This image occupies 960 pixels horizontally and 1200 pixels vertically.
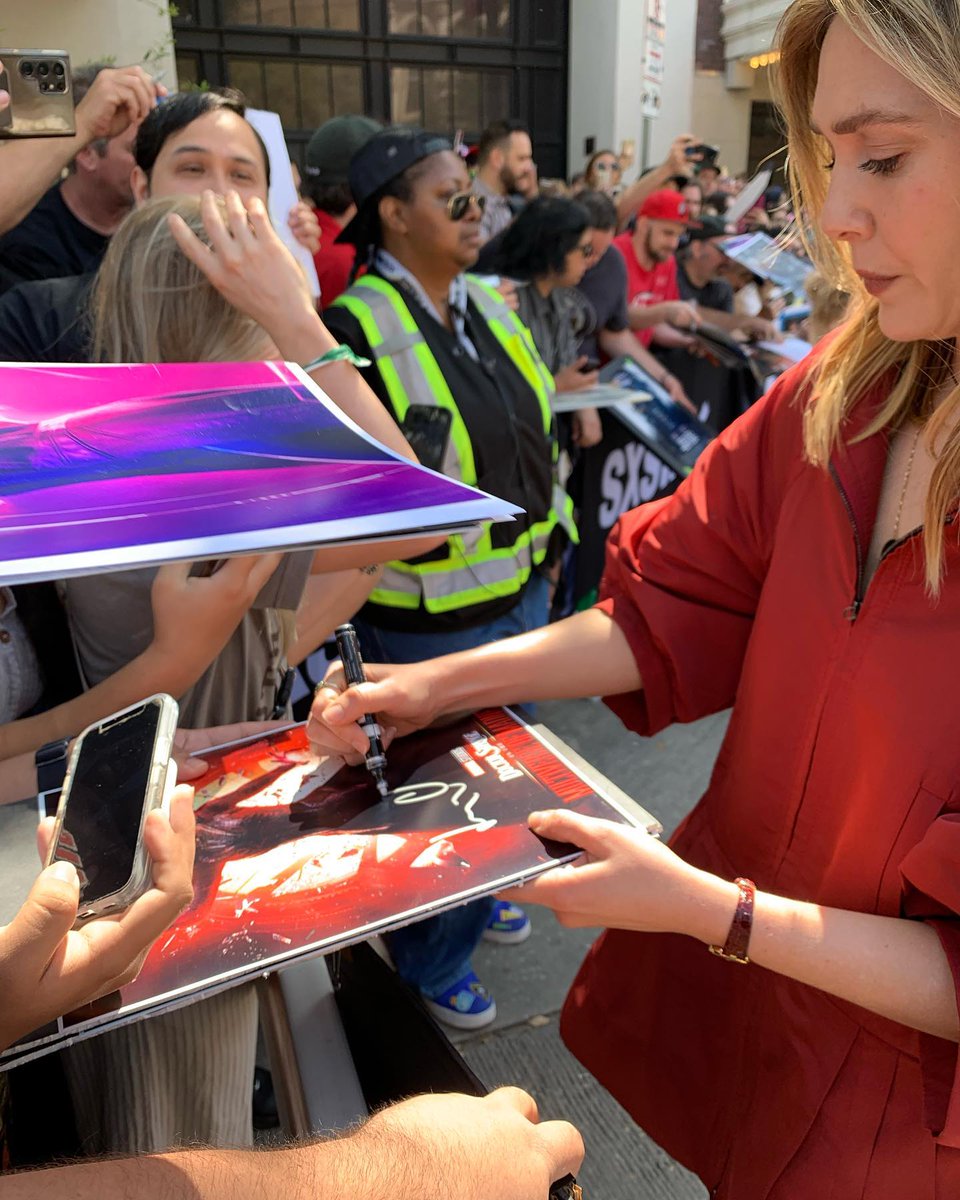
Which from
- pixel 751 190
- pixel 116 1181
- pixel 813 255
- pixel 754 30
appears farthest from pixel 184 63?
pixel 116 1181

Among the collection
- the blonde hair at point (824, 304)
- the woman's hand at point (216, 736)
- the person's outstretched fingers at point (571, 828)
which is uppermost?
the blonde hair at point (824, 304)

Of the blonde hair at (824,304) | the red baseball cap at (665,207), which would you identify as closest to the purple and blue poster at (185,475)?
the blonde hair at (824,304)

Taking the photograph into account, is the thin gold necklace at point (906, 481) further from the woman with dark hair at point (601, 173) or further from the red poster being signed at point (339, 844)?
the woman with dark hair at point (601, 173)

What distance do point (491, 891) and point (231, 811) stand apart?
307 millimetres

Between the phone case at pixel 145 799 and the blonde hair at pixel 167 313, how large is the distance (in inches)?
31.8

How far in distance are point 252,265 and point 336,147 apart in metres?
3.47

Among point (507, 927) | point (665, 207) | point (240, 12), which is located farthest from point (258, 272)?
point (240, 12)

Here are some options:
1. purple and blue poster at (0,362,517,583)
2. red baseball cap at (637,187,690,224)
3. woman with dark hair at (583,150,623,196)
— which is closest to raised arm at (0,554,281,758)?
purple and blue poster at (0,362,517,583)

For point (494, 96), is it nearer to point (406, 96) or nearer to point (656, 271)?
point (406, 96)

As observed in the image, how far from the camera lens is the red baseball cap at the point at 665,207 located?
4977 mm

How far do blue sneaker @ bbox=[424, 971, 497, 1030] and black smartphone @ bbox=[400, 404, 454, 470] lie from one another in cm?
131

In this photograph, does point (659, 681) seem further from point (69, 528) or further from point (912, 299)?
point (69, 528)

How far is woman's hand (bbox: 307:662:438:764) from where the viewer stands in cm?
110

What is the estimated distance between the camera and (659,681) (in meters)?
1.32
